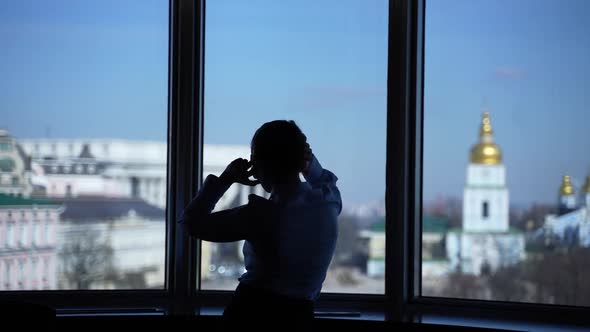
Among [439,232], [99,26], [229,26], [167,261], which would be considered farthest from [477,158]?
[99,26]

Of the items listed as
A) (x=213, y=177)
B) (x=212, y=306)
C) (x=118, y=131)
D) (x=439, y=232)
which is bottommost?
(x=212, y=306)

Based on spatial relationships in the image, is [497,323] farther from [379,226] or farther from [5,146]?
[5,146]

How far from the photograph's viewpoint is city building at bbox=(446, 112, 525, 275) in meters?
2.98

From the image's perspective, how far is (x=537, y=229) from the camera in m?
2.93

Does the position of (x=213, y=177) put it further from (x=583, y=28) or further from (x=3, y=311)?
(x=583, y=28)

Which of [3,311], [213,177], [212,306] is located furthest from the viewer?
[212,306]

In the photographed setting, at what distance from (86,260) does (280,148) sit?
A: 1688mm

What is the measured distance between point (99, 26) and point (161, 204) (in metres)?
0.82

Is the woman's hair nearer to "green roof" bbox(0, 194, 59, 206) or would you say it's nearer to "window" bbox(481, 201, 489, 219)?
"window" bbox(481, 201, 489, 219)

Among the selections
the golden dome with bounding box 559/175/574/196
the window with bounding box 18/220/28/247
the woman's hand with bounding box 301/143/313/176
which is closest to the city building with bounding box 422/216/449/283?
the golden dome with bounding box 559/175/574/196

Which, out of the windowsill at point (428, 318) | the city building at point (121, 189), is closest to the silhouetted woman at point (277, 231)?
the windowsill at point (428, 318)

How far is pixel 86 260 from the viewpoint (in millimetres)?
3166

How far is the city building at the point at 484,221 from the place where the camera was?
2.98 metres

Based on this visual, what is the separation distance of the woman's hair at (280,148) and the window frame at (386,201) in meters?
1.31
